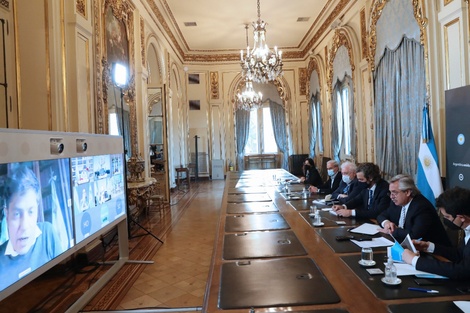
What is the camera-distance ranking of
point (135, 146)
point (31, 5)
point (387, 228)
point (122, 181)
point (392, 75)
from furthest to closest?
point (135, 146) → point (392, 75) → point (122, 181) → point (31, 5) → point (387, 228)

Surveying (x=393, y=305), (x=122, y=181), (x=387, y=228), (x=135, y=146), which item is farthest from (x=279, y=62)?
(x=393, y=305)

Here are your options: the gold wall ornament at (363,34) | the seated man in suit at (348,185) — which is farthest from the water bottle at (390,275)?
the gold wall ornament at (363,34)

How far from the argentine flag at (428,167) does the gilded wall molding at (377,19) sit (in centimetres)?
92

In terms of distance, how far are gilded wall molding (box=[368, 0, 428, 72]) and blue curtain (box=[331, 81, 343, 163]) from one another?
2.49 metres

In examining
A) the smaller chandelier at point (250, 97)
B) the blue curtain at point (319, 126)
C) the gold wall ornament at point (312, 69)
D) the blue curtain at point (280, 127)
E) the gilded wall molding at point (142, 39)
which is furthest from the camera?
the blue curtain at point (280, 127)

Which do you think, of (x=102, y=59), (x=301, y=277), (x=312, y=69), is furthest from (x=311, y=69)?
(x=301, y=277)

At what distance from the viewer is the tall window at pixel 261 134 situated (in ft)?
48.2

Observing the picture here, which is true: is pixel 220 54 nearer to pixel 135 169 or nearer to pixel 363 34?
pixel 363 34

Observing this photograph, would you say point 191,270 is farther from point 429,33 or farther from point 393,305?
point 429,33

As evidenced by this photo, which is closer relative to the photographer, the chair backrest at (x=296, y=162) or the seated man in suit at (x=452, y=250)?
the seated man in suit at (x=452, y=250)

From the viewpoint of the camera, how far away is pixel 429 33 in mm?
4445

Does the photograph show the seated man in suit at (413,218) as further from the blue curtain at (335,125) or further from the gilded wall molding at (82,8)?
the blue curtain at (335,125)

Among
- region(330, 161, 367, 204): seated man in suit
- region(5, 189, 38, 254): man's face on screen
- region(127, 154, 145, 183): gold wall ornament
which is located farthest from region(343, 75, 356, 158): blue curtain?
region(5, 189, 38, 254): man's face on screen

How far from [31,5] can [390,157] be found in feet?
18.4
